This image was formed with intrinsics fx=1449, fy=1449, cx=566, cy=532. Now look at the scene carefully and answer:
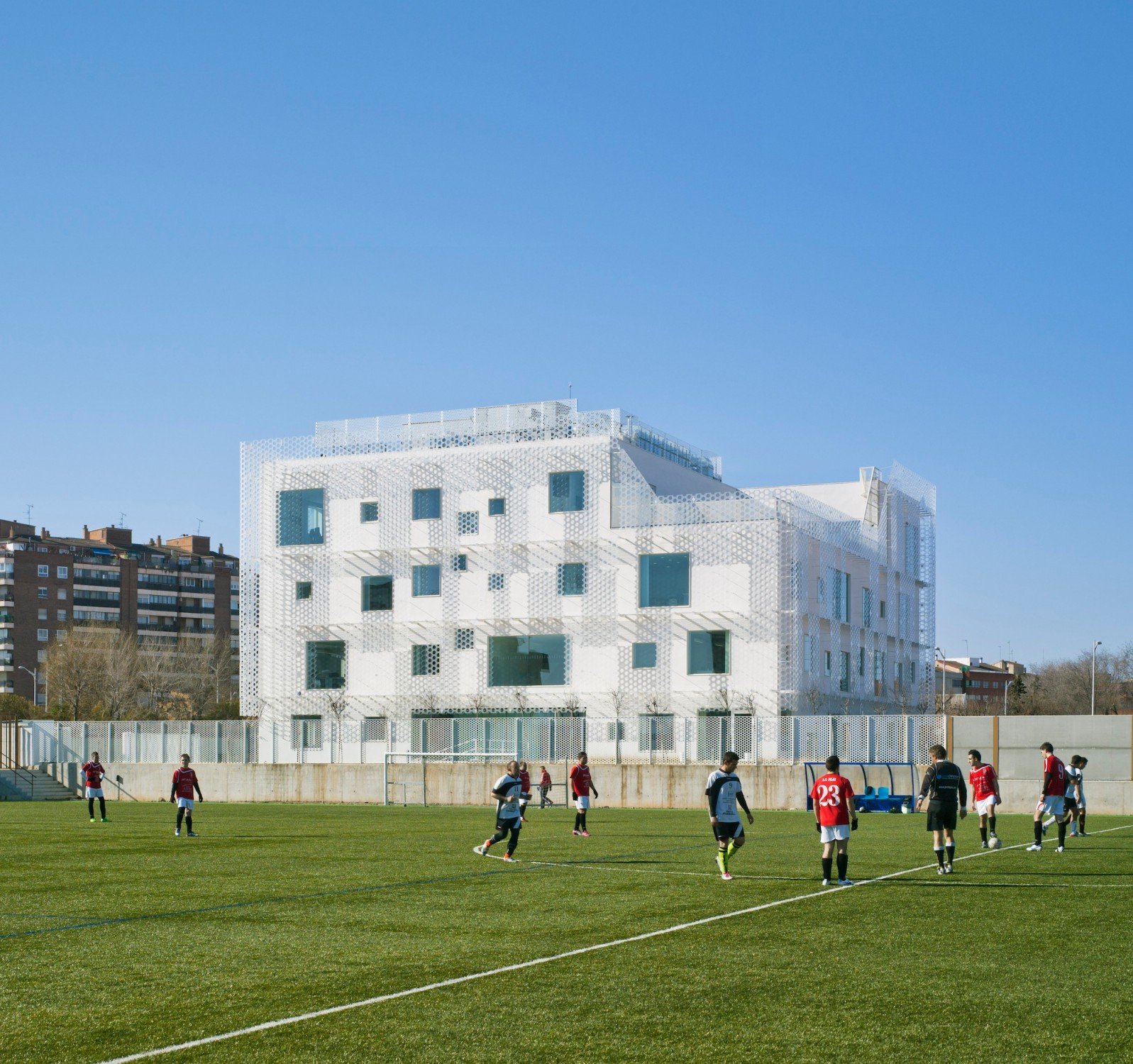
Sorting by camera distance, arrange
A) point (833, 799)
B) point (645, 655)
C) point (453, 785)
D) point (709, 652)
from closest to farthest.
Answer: point (833, 799)
point (453, 785)
point (709, 652)
point (645, 655)

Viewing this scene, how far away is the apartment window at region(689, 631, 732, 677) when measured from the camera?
62.0m

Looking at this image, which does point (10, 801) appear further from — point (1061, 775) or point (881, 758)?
point (1061, 775)

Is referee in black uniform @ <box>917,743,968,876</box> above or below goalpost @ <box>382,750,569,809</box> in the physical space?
above

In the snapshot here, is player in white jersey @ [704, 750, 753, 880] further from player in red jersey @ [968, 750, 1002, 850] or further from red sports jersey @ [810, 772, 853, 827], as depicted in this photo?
player in red jersey @ [968, 750, 1002, 850]

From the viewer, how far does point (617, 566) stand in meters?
63.6

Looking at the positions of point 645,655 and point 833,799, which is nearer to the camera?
point 833,799

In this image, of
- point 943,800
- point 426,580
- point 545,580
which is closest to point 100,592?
point 426,580

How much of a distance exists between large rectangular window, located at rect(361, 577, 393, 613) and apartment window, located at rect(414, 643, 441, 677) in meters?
2.55

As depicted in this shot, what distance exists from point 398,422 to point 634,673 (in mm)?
17581

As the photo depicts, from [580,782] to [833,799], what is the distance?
1315 cm

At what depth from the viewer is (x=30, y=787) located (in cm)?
5609

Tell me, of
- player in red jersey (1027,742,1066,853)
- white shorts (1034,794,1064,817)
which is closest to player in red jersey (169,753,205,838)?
player in red jersey (1027,742,1066,853)

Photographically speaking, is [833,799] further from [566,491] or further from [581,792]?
[566,491]

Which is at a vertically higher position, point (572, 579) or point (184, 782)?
point (572, 579)
